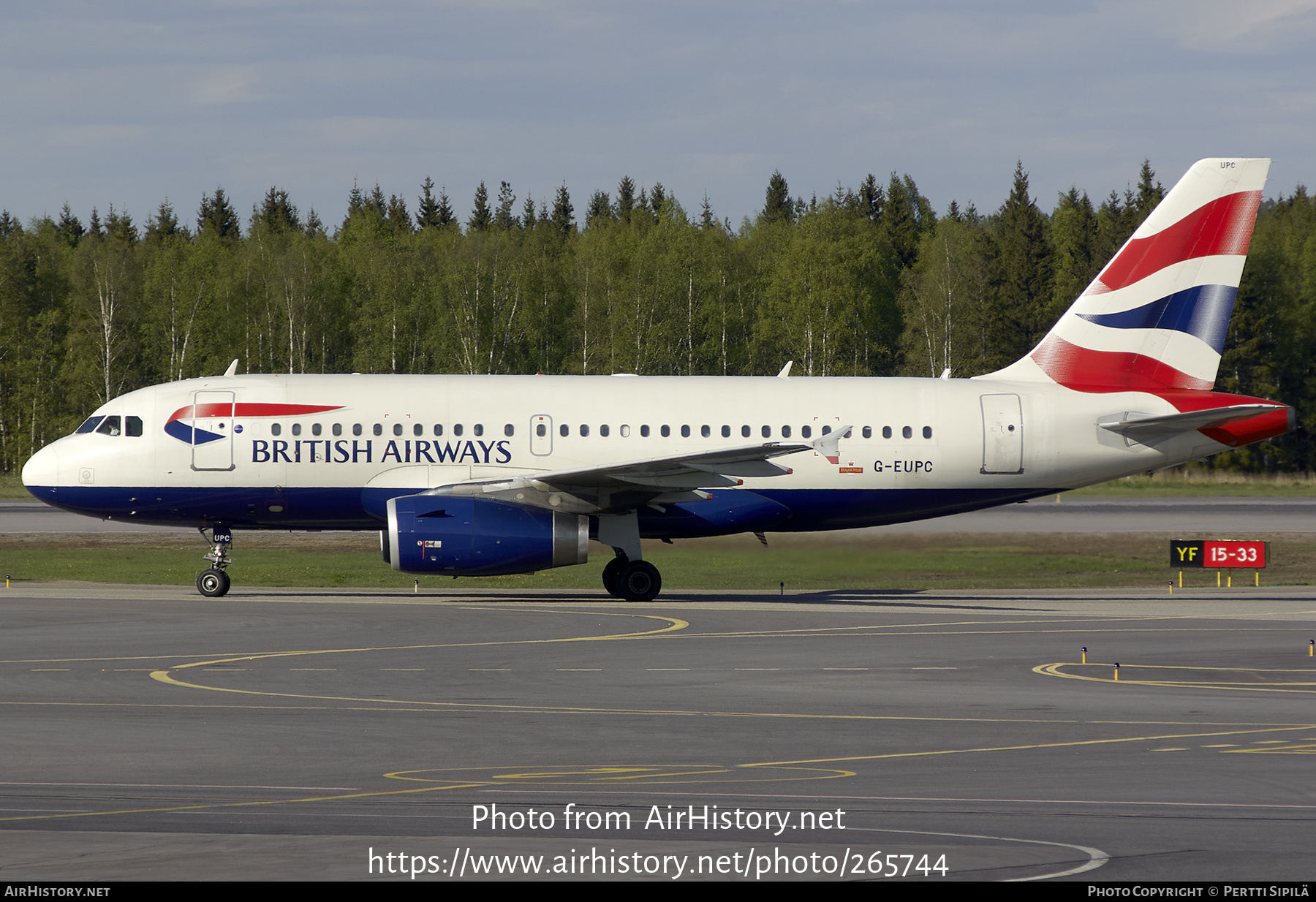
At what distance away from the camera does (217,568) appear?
30.1 meters

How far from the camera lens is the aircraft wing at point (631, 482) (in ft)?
91.6

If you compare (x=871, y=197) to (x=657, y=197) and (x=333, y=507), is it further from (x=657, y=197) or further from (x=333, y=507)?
(x=333, y=507)

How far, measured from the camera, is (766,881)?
9.16 metres

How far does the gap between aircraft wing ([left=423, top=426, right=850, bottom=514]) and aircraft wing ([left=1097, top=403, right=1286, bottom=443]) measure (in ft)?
22.2

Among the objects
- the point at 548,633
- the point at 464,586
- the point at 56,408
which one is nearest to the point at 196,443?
the point at 464,586

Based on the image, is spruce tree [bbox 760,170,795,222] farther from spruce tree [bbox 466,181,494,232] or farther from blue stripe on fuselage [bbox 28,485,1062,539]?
blue stripe on fuselage [bbox 28,485,1062,539]

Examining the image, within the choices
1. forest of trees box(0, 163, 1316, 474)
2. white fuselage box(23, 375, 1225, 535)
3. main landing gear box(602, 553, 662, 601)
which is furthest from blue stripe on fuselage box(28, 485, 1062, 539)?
forest of trees box(0, 163, 1316, 474)

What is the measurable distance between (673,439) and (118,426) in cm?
1188

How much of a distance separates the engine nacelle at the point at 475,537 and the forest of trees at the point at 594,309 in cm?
5930

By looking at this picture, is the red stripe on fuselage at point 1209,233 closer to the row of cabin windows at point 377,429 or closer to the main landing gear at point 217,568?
the row of cabin windows at point 377,429

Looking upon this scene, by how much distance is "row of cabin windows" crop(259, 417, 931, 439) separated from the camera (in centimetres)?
2994

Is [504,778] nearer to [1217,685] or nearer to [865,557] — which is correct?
[1217,685]

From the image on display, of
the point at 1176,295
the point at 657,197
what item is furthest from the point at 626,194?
the point at 1176,295

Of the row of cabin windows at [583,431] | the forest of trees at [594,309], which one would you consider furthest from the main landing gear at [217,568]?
the forest of trees at [594,309]
